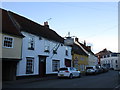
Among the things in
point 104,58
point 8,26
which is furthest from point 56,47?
point 104,58

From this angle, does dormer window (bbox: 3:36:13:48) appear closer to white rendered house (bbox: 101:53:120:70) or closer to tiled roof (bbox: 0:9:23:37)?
tiled roof (bbox: 0:9:23:37)

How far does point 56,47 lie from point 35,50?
613cm

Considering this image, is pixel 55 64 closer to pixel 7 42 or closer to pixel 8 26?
pixel 8 26

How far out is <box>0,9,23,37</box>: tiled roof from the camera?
1971cm

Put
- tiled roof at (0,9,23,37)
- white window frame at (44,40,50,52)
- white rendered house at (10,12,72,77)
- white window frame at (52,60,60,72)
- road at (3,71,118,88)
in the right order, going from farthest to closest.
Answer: white window frame at (52,60,60,72)
white window frame at (44,40,50,52)
white rendered house at (10,12,72,77)
tiled roof at (0,9,23,37)
road at (3,71,118,88)

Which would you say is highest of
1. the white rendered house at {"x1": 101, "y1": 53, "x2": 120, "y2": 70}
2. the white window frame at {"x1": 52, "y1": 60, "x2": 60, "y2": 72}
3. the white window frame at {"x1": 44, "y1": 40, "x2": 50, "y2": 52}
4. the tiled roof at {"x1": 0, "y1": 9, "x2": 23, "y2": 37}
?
the tiled roof at {"x1": 0, "y1": 9, "x2": 23, "y2": 37}

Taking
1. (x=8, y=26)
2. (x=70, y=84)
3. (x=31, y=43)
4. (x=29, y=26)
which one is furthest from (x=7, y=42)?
(x=70, y=84)

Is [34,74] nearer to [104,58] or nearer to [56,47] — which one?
[56,47]

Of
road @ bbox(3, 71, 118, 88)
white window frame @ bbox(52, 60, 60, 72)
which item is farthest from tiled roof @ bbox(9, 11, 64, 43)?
road @ bbox(3, 71, 118, 88)

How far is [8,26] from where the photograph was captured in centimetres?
2089

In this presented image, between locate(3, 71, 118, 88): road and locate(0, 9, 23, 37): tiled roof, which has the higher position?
locate(0, 9, 23, 37): tiled roof

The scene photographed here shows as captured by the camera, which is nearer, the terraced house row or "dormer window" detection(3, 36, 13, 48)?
"dormer window" detection(3, 36, 13, 48)

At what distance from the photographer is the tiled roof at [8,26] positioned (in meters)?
19.7

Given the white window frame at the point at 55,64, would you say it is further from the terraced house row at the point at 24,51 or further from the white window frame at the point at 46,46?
the white window frame at the point at 46,46
